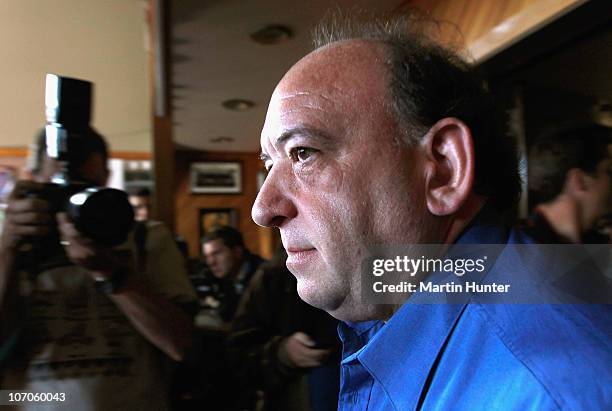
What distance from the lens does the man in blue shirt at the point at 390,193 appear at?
1.43ft

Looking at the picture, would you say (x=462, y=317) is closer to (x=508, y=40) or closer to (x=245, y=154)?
(x=245, y=154)

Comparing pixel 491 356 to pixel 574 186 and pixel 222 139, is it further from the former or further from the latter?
pixel 222 139

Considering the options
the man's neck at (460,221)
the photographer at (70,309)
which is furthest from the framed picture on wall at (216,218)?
the man's neck at (460,221)

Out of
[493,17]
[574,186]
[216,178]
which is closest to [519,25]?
[493,17]

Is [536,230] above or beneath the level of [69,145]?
beneath

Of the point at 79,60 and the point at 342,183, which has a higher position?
the point at 79,60

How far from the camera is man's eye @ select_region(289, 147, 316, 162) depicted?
1.67ft

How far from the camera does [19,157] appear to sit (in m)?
0.66

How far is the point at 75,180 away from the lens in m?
0.64

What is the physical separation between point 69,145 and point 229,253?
0.87m

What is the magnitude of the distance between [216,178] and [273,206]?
69 centimetres

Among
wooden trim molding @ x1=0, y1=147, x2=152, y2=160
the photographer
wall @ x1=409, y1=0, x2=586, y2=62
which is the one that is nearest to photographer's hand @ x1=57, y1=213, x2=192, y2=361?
the photographer

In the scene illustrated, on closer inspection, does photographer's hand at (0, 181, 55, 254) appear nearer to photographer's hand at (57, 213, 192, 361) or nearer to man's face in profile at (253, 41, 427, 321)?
photographer's hand at (57, 213, 192, 361)

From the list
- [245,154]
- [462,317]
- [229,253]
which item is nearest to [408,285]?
[462,317]
